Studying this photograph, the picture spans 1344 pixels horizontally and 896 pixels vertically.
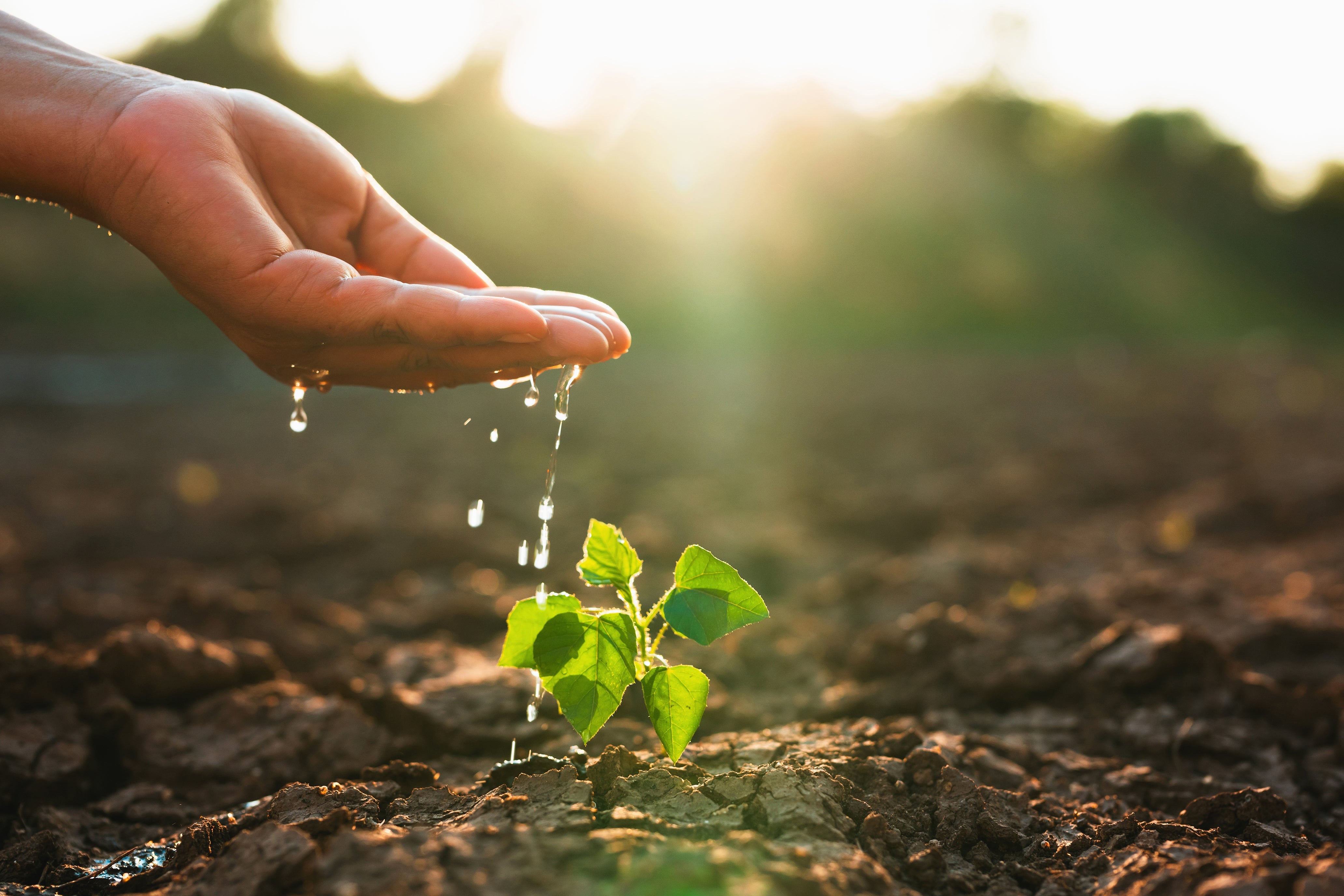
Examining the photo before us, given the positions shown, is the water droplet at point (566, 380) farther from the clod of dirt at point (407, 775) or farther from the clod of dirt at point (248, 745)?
the clod of dirt at point (248, 745)

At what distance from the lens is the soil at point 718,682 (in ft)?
5.12

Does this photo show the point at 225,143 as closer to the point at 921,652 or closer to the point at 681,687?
the point at 681,687

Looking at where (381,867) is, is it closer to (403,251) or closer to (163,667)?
(163,667)

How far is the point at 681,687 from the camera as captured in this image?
165cm

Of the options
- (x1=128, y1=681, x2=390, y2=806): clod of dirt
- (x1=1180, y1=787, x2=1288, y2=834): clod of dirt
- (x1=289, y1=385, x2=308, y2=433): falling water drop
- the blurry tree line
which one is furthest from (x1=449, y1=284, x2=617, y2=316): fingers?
the blurry tree line

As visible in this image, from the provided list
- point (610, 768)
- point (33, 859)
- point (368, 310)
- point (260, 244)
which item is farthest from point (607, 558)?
point (33, 859)

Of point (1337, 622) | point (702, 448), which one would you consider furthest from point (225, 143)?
point (702, 448)

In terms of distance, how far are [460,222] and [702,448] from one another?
14919 mm

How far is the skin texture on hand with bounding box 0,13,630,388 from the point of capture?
A: 1892mm

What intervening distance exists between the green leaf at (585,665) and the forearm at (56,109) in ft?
5.52

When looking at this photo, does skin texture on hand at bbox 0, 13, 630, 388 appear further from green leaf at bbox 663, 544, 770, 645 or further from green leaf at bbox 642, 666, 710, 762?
green leaf at bbox 642, 666, 710, 762

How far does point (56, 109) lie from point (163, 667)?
1555mm

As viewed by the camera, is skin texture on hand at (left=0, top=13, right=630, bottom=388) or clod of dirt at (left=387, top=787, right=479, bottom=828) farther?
skin texture on hand at (left=0, top=13, right=630, bottom=388)

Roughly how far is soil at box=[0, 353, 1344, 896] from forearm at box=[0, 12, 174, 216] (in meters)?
1.33
